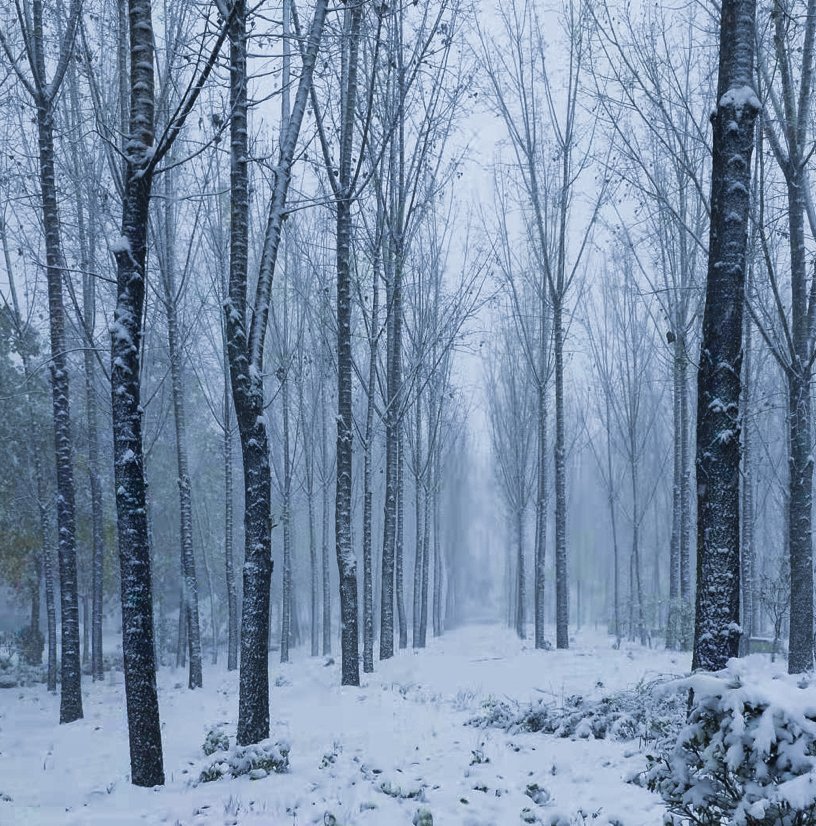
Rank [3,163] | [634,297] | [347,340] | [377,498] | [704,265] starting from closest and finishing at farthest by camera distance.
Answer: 1. [347,340]
2. [3,163]
3. [704,265]
4. [634,297]
5. [377,498]

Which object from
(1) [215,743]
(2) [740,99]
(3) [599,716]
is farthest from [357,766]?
(2) [740,99]

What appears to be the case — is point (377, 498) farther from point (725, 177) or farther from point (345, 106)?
point (725, 177)

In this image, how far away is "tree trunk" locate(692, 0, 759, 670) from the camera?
450 centimetres

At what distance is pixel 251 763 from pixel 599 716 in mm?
3340

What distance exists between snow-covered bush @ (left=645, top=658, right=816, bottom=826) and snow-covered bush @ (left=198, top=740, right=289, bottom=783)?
3.53m

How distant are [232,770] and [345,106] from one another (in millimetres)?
8960

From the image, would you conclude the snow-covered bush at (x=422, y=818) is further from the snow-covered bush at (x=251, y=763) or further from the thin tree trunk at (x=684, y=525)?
the thin tree trunk at (x=684, y=525)

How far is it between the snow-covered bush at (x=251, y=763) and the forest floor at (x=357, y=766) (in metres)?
0.09

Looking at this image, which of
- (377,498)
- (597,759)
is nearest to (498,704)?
(597,759)

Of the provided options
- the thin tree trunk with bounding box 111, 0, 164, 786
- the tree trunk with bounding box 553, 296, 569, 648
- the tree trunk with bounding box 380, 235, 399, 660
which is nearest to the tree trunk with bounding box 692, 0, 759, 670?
the thin tree trunk with bounding box 111, 0, 164, 786

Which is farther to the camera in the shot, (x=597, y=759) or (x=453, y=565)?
(x=453, y=565)

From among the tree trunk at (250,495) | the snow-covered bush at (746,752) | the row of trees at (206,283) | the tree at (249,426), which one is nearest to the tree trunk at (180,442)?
the row of trees at (206,283)

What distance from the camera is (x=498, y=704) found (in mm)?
7902

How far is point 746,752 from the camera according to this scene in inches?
96.8
